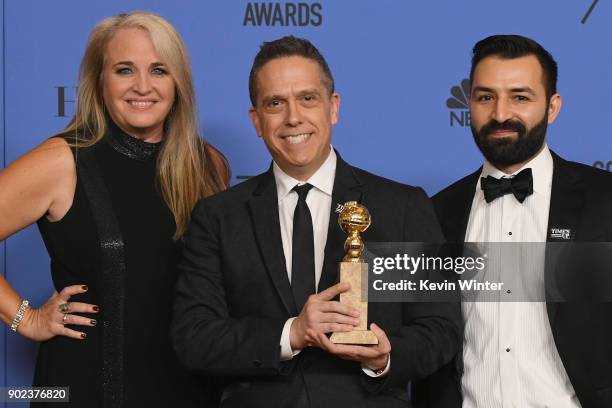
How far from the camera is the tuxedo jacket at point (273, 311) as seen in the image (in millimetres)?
1826

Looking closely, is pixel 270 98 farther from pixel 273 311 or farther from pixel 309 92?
pixel 273 311

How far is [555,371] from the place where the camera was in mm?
2049

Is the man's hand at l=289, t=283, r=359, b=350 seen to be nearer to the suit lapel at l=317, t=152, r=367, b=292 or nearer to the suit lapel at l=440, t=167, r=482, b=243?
the suit lapel at l=317, t=152, r=367, b=292

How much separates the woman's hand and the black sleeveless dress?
0.8 inches

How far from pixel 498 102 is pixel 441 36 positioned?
868mm

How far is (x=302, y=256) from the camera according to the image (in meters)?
1.91

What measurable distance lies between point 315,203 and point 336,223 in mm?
81

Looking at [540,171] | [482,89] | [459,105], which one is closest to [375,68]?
[459,105]

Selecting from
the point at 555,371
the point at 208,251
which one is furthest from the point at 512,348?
the point at 208,251

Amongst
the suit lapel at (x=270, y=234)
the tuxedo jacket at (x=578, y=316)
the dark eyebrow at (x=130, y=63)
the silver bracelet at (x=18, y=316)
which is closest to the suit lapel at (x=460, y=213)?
the tuxedo jacket at (x=578, y=316)

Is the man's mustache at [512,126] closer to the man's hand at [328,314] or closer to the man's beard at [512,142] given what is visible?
the man's beard at [512,142]

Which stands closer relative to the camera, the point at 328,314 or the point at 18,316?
the point at 328,314

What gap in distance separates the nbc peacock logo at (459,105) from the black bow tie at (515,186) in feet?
2.69

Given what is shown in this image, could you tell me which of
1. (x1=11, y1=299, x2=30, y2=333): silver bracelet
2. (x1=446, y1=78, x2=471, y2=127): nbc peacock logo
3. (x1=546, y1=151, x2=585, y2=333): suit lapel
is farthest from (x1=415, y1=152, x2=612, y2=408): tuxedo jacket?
(x1=11, y1=299, x2=30, y2=333): silver bracelet
